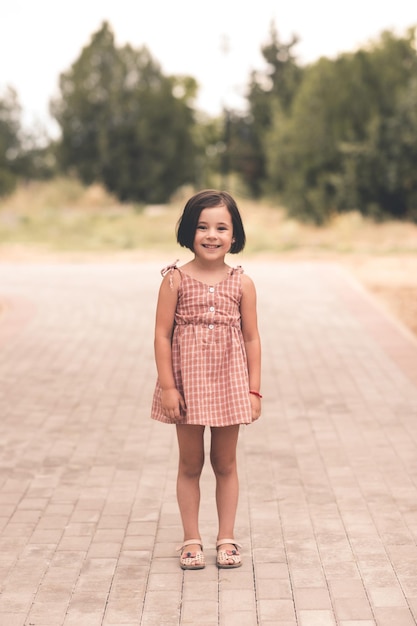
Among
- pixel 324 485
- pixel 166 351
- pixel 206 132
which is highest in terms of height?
pixel 166 351

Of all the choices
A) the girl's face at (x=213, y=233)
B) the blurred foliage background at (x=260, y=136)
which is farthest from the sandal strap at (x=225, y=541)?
the blurred foliage background at (x=260, y=136)

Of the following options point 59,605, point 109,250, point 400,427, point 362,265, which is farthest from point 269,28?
point 59,605

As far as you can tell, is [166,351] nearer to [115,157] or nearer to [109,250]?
[109,250]

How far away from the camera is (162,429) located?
22.8ft

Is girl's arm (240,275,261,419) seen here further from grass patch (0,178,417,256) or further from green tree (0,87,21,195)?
green tree (0,87,21,195)

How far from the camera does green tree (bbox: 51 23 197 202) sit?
39.9m

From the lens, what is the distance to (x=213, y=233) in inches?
164

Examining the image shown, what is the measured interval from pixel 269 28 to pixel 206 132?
926 inches

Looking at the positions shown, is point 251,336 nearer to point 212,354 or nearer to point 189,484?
point 212,354

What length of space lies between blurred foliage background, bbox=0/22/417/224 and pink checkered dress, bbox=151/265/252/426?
2180 centimetres

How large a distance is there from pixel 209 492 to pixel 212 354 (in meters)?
1.46

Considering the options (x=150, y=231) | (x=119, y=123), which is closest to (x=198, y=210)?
(x=150, y=231)

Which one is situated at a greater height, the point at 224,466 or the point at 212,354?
the point at 212,354

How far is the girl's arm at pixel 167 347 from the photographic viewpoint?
4.16m
